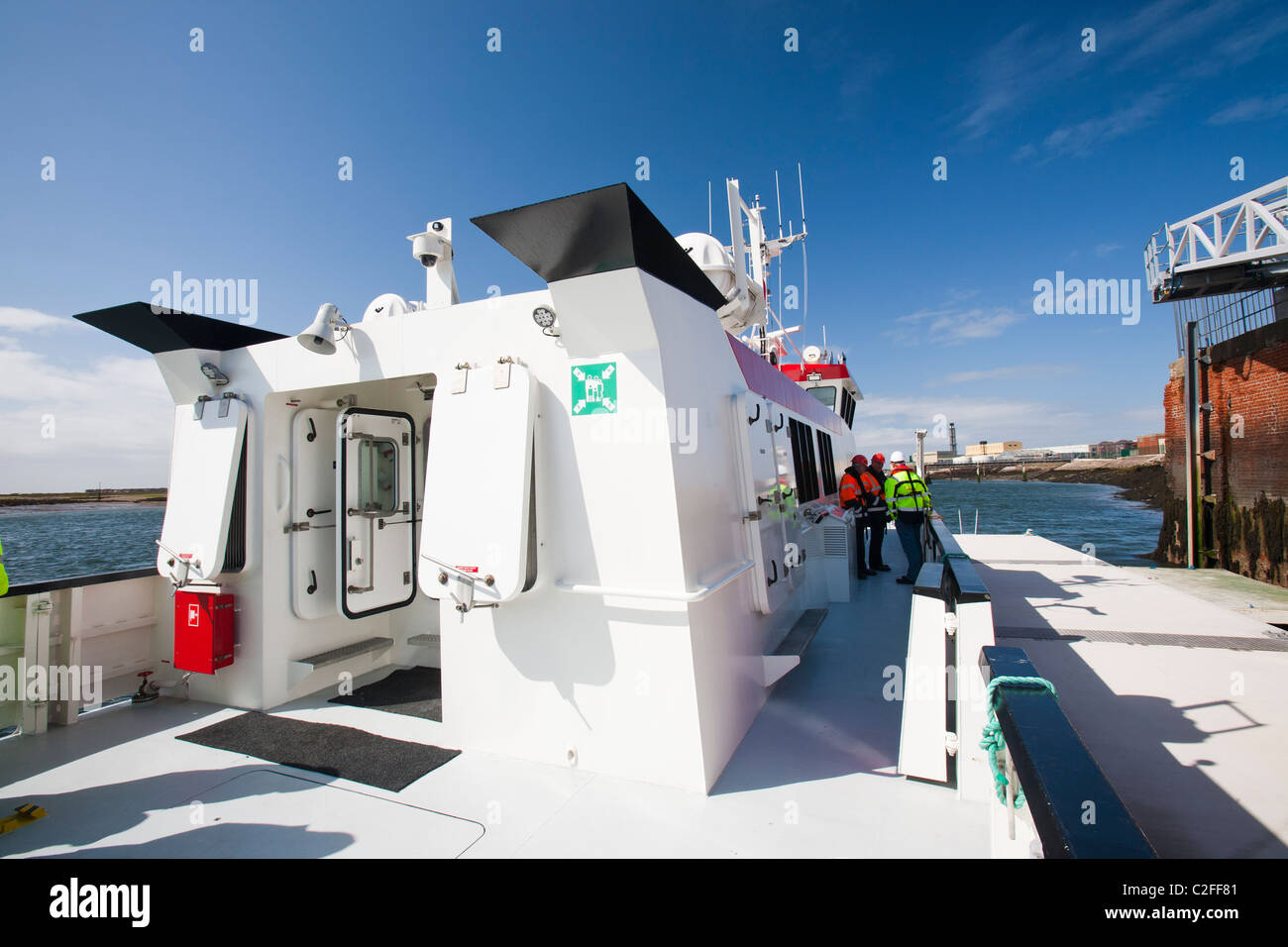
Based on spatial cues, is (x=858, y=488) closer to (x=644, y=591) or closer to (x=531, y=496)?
(x=644, y=591)

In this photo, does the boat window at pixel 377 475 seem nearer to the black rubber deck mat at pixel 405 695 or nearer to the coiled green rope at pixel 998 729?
the black rubber deck mat at pixel 405 695

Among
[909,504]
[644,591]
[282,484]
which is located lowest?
[644,591]

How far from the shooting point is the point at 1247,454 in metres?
10.9

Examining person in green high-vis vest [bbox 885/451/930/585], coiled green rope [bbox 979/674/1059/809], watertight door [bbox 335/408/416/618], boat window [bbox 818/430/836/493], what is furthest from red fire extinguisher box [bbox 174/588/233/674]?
boat window [bbox 818/430/836/493]

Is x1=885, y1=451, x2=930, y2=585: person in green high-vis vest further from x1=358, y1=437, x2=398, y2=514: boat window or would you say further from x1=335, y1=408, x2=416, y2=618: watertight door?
x1=358, y1=437, x2=398, y2=514: boat window

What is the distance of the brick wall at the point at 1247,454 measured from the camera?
988 centimetres

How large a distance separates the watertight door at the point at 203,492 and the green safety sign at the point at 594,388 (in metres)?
2.63

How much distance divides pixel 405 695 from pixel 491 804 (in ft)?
6.02

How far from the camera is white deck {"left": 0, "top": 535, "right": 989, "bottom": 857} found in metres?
2.49

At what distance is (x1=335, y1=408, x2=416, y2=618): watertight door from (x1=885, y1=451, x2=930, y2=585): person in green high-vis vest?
16.8 feet

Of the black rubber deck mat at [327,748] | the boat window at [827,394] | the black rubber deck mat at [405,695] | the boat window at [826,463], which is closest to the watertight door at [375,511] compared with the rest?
the black rubber deck mat at [405,695]

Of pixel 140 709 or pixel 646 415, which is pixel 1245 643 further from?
pixel 140 709

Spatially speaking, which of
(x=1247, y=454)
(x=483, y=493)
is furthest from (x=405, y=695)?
(x=1247, y=454)
